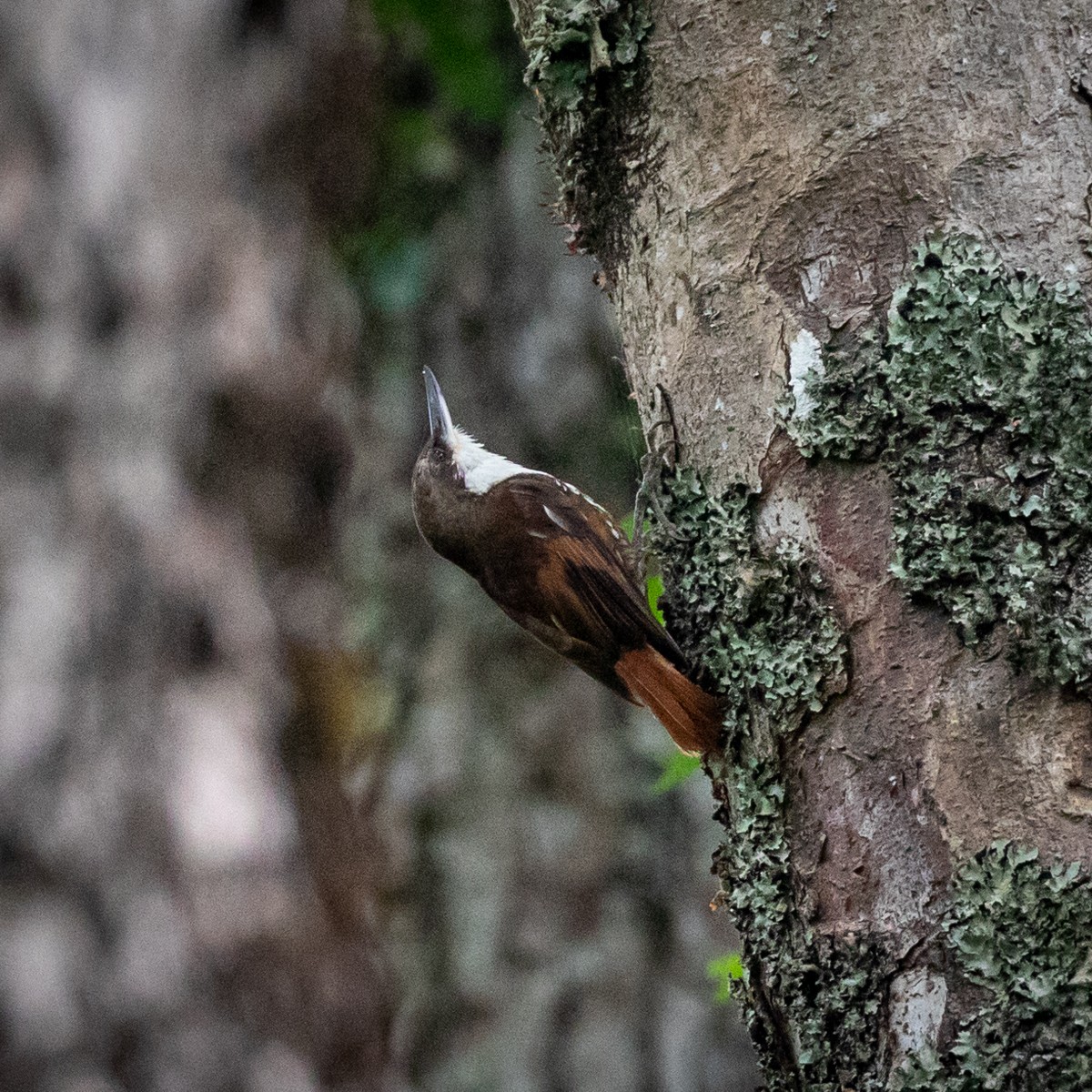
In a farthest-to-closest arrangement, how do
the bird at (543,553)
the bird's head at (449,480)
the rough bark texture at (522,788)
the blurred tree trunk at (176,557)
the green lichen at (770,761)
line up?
the blurred tree trunk at (176,557)
the rough bark texture at (522,788)
the bird's head at (449,480)
the bird at (543,553)
the green lichen at (770,761)

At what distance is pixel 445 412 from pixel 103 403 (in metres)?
1.65

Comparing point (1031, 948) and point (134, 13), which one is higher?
point (134, 13)

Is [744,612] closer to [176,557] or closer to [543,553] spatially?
[543,553]

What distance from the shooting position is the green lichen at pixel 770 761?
1401mm

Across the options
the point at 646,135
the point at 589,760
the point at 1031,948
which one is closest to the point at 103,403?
the point at 589,760

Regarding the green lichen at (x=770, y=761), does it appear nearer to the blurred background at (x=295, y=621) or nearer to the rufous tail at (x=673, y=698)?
the rufous tail at (x=673, y=698)

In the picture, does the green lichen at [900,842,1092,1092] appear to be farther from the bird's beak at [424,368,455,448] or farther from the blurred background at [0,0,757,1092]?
the blurred background at [0,0,757,1092]

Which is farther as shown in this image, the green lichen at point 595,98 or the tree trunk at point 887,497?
the green lichen at point 595,98

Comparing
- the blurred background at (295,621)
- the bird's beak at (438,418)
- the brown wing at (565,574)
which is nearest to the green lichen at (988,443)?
the brown wing at (565,574)

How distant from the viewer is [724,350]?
5.23 feet

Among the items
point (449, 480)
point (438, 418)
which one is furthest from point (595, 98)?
point (438, 418)

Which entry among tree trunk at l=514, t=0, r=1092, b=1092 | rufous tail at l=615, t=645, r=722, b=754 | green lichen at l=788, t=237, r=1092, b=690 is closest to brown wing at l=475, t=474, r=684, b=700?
rufous tail at l=615, t=645, r=722, b=754

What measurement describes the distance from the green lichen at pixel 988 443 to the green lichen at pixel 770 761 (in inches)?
6.1

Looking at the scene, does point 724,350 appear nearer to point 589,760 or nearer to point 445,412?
point 445,412
